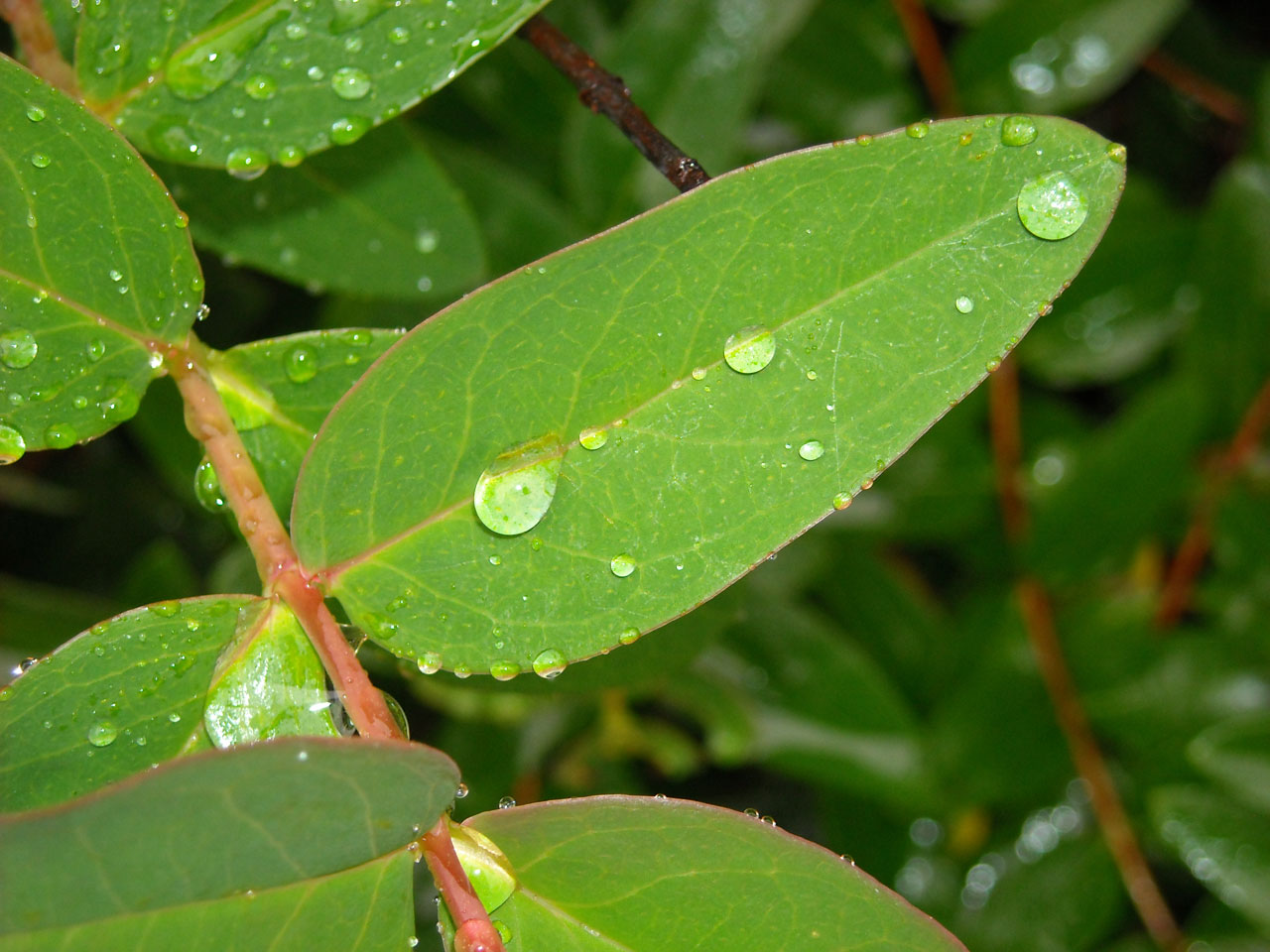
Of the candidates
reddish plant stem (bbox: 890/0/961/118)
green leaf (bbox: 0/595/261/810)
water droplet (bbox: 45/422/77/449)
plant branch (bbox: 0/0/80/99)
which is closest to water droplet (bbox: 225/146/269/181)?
plant branch (bbox: 0/0/80/99)

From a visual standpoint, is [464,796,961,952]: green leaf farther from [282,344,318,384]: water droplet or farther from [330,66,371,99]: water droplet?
[330,66,371,99]: water droplet

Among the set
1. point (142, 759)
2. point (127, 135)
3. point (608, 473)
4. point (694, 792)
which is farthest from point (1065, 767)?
point (127, 135)

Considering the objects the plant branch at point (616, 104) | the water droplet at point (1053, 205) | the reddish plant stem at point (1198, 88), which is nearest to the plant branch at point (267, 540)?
the plant branch at point (616, 104)

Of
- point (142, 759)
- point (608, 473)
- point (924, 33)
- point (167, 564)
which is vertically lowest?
point (167, 564)

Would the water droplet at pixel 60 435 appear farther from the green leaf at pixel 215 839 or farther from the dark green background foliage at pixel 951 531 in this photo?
the dark green background foliage at pixel 951 531

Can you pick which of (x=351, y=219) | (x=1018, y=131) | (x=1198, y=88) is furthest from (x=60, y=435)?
(x=1198, y=88)

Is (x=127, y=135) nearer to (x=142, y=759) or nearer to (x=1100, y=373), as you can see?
(x=142, y=759)

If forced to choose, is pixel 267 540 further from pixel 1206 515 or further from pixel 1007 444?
pixel 1206 515
